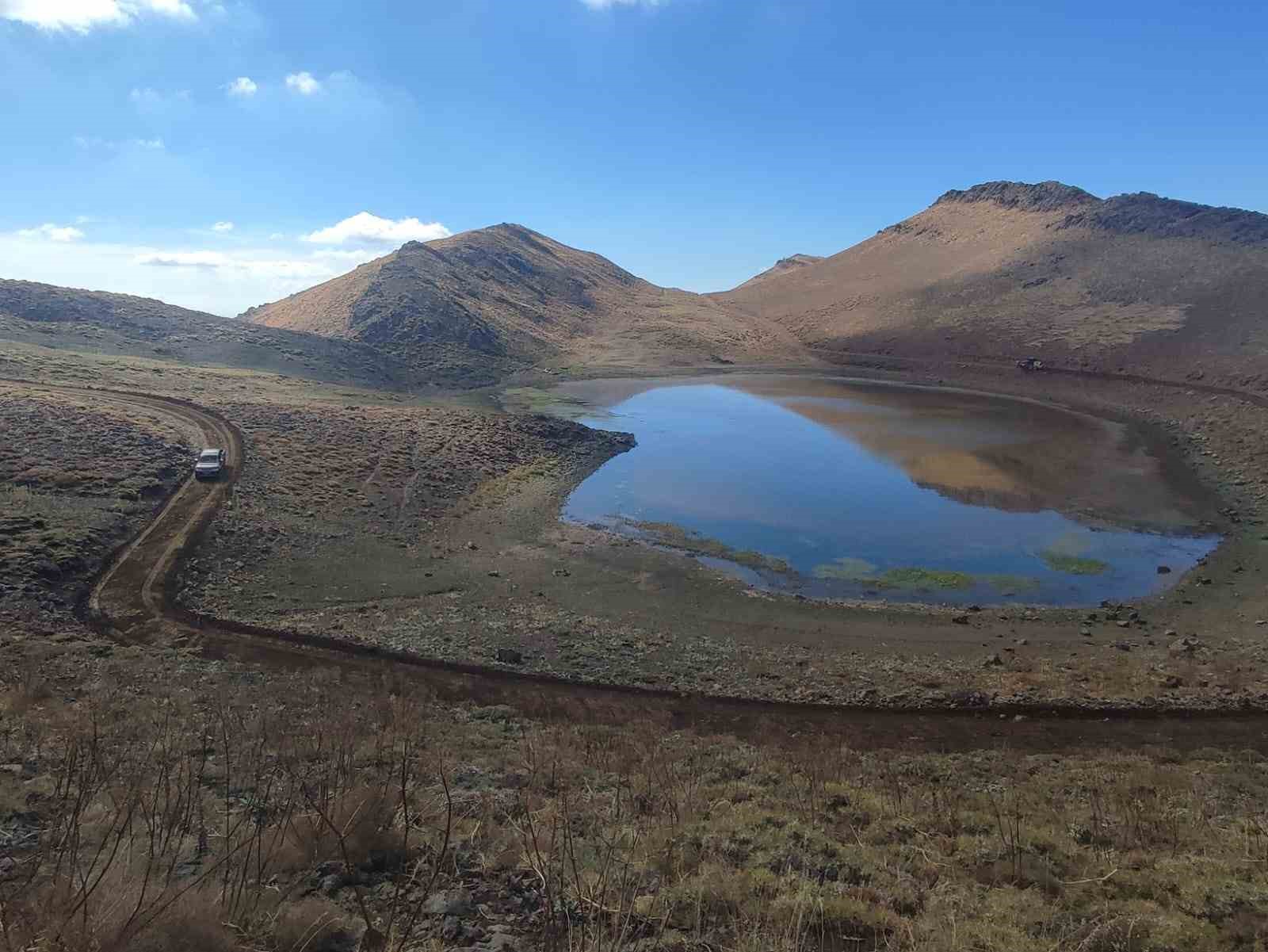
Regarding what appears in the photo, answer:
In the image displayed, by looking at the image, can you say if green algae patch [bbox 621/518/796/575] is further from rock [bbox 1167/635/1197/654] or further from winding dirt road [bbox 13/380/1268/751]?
rock [bbox 1167/635/1197/654]

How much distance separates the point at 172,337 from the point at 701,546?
1883 inches

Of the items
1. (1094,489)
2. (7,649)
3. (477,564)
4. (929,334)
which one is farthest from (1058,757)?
(929,334)

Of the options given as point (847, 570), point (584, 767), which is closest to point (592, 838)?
point (584, 767)

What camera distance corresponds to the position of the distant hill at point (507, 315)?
7281 centimetres

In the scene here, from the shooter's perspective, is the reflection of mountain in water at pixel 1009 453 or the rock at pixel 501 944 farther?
the reflection of mountain in water at pixel 1009 453

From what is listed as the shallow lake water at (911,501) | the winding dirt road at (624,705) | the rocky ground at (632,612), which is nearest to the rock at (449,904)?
the winding dirt road at (624,705)

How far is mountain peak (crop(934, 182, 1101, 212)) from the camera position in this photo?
107562 millimetres

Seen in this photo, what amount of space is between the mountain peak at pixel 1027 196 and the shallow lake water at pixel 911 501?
70263mm

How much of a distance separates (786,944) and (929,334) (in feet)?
280

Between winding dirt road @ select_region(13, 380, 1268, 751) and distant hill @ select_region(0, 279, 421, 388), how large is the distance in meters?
36.9

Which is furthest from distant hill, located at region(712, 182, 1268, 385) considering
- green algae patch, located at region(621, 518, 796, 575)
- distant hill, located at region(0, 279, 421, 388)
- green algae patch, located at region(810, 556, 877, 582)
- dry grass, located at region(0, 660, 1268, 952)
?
distant hill, located at region(0, 279, 421, 388)

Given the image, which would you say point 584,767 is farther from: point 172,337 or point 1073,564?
point 172,337

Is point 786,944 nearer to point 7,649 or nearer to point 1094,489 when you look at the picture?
point 7,649

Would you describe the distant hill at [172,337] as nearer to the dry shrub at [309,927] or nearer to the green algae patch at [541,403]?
the green algae patch at [541,403]
